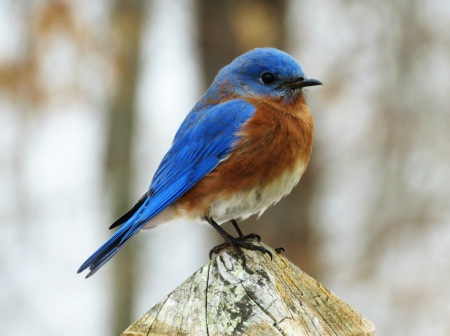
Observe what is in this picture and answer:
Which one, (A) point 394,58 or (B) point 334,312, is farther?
(A) point 394,58

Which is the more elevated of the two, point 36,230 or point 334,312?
point 36,230

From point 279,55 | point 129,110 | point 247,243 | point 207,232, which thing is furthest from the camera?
point 129,110

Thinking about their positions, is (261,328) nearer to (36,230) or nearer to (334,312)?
(334,312)

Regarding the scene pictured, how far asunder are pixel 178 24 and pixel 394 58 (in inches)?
97.4

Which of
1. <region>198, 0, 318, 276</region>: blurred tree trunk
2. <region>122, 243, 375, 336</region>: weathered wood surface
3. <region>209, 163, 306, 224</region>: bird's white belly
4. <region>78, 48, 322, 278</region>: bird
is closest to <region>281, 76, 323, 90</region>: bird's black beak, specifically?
<region>78, 48, 322, 278</region>: bird

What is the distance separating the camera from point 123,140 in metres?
6.71

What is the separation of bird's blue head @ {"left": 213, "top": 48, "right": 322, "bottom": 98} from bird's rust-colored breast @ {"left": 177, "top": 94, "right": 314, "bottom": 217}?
18 cm

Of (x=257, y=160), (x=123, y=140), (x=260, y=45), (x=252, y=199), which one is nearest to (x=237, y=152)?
(x=257, y=160)

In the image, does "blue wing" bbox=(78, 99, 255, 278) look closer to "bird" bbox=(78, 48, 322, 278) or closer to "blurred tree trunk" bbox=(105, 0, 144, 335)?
"bird" bbox=(78, 48, 322, 278)

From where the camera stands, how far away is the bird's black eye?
371cm

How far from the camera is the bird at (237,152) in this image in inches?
131

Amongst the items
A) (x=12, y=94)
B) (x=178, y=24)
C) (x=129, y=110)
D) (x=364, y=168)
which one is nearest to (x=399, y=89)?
(x=364, y=168)

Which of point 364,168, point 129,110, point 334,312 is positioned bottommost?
point 334,312

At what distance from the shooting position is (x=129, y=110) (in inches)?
267
